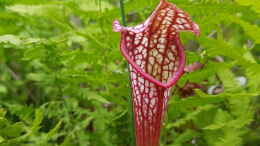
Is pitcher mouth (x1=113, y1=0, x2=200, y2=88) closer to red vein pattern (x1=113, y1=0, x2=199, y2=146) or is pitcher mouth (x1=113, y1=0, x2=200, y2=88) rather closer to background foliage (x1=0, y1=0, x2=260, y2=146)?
red vein pattern (x1=113, y1=0, x2=199, y2=146)

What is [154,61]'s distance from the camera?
1.44 meters

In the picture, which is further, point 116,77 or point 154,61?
point 116,77

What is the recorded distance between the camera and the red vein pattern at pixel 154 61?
134 cm

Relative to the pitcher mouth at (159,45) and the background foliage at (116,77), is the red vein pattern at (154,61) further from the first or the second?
the background foliage at (116,77)

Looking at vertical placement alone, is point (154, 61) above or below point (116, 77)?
above

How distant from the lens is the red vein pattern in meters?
1.34

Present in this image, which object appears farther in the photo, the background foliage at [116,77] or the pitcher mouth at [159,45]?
the background foliage at [116,77]

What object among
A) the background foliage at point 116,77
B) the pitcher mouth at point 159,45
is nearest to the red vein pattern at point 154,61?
the pitcher mouth at point 159,45

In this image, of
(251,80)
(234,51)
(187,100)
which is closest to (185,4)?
(234,51)

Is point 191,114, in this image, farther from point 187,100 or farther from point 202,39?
point 202,39

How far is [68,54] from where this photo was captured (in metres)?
1.73

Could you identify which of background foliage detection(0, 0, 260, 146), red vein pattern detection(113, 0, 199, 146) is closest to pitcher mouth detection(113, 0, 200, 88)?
red vein pattern detection(113, 0, 199, 146)

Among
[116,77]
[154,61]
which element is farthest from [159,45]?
[116,77]

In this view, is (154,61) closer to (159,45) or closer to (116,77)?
(159,45)
